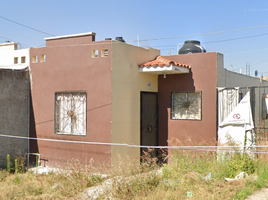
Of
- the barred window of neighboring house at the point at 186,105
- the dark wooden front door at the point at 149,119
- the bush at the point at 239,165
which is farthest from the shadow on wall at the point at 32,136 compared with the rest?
the bush at the point at 239,165

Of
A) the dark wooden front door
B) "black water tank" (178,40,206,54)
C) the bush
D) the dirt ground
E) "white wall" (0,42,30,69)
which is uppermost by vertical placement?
"black water tank" (178,40,206,54)

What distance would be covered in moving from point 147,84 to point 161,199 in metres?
5.06

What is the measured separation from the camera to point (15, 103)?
10.6m

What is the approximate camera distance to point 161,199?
20.8 feet

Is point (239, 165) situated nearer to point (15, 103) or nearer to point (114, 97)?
point (114, 97)

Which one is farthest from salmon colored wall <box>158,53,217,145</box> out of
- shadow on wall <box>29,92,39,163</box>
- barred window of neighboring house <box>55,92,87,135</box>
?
shadow on wall <box>29,92,39,163</box>

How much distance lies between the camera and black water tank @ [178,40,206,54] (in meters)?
11.9

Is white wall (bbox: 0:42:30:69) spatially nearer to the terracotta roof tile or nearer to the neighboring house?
the neighboring house

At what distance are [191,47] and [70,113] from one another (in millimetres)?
4960

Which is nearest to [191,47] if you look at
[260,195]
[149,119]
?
[149,119]

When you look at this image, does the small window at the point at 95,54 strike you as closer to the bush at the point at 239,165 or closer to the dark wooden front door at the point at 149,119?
the dark wooden front door at the point at 149,119

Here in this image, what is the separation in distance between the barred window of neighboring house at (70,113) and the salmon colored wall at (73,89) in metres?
0.15

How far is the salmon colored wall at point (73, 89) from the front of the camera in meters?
9.69

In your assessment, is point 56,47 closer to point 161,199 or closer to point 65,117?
point 65,117
